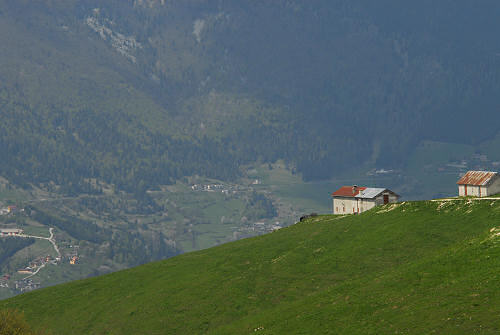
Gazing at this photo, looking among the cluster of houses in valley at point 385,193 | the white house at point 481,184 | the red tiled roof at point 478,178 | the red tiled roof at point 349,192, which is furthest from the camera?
the red tiled roof at point 349,192

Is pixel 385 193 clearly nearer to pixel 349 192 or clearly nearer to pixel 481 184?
pixel 349 192

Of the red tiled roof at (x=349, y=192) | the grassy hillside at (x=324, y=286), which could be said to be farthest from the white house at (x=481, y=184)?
the red tiled roof at (x=349, y=192)

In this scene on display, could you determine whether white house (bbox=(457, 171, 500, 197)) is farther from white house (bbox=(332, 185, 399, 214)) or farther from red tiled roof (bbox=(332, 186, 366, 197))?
red tiled roof (bbox=(332, 186, 366, 197))

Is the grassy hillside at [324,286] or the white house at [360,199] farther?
the white house at [360,199]

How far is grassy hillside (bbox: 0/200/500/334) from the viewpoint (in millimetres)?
71188

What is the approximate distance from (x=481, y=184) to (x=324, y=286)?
6221 cm

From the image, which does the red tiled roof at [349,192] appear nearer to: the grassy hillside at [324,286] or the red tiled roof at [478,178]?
the grassy hillside at [324,286]

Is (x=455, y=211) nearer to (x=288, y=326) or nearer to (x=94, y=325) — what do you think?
(x=288, y=326)

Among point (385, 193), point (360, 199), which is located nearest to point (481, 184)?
point (385, 193)

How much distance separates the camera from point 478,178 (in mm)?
152375

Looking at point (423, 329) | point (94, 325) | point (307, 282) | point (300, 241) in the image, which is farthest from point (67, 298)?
point (423, 329)

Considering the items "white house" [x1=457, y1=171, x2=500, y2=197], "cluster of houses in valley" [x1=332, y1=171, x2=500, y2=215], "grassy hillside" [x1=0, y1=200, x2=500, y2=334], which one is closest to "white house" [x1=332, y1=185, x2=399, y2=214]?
"cluster of houses in valley" [x1=332, y1=171, x2=500, y2=215]

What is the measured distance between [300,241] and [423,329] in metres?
→ 66.7

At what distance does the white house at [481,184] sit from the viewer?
485 ft
